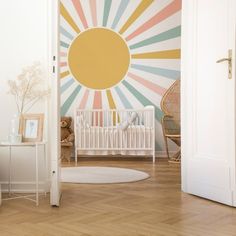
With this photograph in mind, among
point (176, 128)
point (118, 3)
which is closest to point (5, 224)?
point (176, 128)

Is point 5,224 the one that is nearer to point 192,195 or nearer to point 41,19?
point 192,195

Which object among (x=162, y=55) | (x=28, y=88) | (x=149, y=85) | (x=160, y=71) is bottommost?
(x=28, y=88)

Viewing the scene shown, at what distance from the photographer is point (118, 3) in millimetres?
6641

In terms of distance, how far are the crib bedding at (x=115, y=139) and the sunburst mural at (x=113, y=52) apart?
656mm

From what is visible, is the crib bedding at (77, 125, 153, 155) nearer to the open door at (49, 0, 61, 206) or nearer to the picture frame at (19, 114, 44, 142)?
the picture frame at (19, 114, 44, 142)

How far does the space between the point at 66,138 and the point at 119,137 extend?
807 millimetres

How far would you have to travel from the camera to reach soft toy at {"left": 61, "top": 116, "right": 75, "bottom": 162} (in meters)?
6.05

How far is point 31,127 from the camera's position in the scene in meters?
3.29

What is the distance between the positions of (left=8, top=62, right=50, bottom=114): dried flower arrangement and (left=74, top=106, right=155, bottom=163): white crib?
2583mm

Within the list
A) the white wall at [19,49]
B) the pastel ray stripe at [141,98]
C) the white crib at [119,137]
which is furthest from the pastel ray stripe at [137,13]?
the white wall at [19,49]

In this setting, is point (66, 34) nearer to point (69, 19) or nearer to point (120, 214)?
point (69, 19)

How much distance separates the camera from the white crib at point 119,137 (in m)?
6.01

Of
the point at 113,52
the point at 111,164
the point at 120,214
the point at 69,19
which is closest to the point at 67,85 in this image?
the point at 113,52

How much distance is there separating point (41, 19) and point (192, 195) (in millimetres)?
1895
